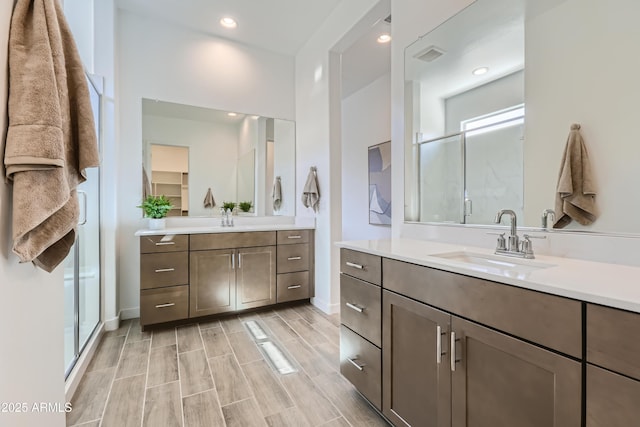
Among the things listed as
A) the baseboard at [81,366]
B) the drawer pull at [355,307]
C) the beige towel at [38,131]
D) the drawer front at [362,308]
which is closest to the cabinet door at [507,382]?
the drawer front at [362,308]

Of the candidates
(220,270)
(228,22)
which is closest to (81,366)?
(220,270)

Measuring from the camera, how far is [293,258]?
3117 millimetres

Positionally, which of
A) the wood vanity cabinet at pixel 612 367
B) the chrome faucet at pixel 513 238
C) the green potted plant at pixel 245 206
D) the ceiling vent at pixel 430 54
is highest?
the ceiling vent at pixel 430 54

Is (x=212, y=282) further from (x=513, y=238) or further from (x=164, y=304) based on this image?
(x=513, y=238)

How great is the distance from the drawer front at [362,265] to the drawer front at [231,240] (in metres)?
1.41

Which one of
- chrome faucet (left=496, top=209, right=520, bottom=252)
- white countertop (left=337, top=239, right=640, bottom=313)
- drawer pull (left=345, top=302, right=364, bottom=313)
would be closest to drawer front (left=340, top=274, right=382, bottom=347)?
drawer pull (left=345, top=302, right=364, bottom=313)

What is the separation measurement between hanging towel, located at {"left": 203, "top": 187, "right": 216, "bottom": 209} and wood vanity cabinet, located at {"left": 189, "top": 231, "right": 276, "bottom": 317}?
0.64 metres

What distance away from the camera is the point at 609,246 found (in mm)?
1114

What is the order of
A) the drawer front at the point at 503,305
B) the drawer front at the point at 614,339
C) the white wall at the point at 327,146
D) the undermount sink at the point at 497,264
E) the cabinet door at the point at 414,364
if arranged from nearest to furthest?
the drawer front at the point at 614,339
the drawer front at the point at 503,305
the undermount sink at the point at 497,264
the cabinet door at the point at 414,364
the white wall at the point at 327,146

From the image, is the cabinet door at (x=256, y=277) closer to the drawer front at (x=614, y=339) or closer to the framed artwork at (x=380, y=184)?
the framed artwork at (x=380, y=184)

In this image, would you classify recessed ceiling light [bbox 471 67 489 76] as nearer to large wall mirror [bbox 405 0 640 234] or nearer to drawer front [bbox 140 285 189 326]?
large wall mirror [bbox 405 0 640 234]

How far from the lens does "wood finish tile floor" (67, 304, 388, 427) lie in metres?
1.50

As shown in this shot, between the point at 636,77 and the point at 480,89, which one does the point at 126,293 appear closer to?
the point at 480,89

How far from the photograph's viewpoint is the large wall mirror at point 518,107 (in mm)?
1124
